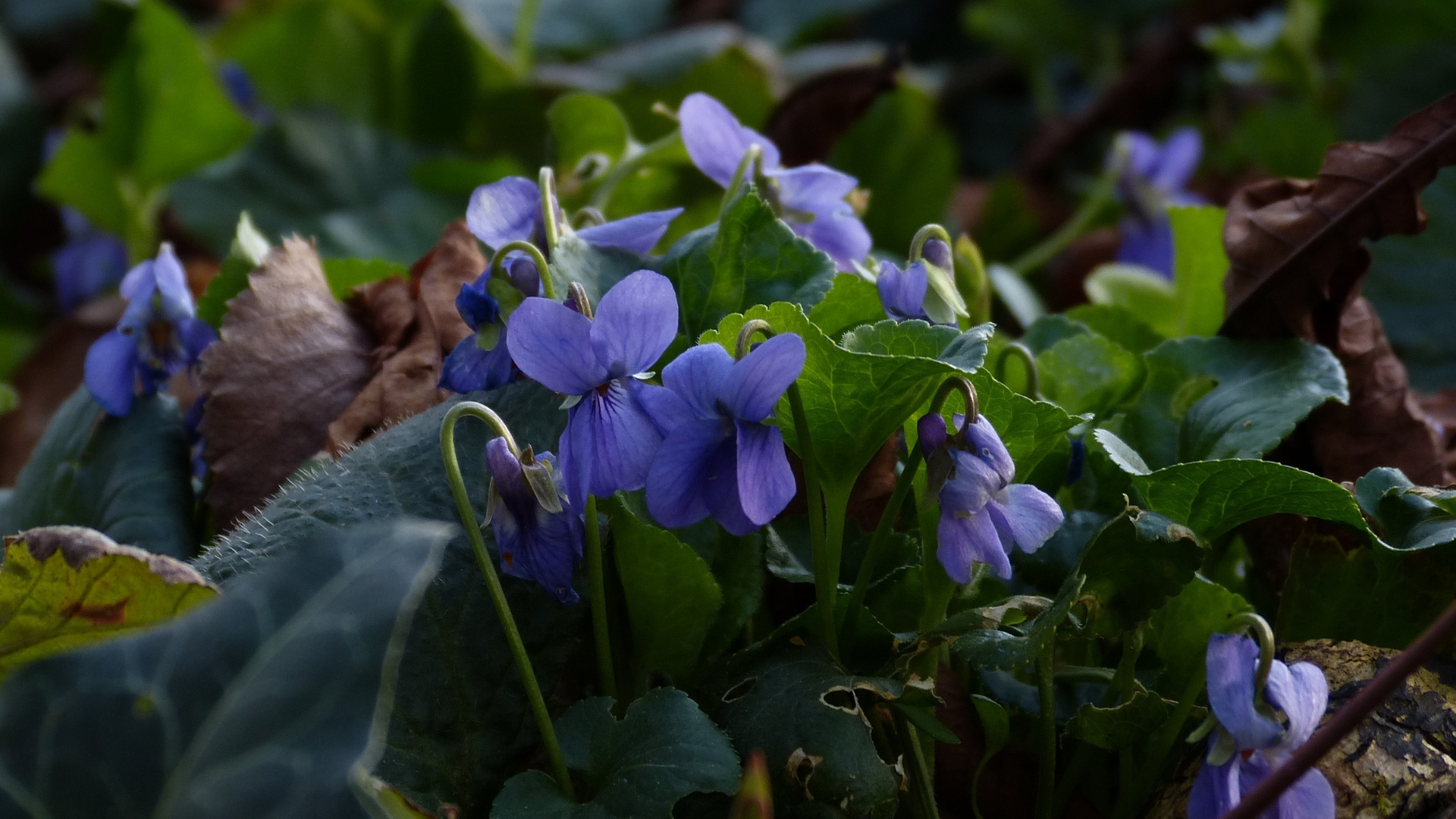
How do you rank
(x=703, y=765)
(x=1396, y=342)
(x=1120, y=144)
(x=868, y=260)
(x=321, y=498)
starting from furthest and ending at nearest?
(x=1120, y=144) → (x=1396, y=342) → (x=868, y=260) → (x=321, y=498) → (x=703, y=765)

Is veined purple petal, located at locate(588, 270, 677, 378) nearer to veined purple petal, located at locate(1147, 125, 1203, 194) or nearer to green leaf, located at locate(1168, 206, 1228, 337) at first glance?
green leaf, located at locate(1168, 206, 1228, 337)

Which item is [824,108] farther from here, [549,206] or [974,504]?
[974,504]

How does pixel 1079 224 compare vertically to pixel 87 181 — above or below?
below

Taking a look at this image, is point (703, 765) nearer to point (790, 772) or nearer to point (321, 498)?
point (790, 772)

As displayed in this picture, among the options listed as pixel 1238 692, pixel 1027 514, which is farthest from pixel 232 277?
pixel 1238 692

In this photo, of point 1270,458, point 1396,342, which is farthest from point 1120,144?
point 1270,458
